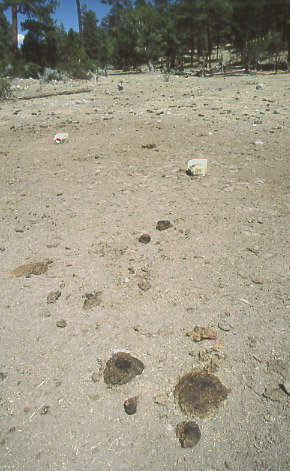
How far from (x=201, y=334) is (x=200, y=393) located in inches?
13.9

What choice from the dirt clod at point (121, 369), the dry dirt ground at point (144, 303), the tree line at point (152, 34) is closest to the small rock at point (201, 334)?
the dry dirt ground at point (144, 303)

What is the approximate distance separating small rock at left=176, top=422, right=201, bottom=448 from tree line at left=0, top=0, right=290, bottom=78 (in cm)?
1502

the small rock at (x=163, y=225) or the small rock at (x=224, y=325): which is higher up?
the small rock at (x=163, y=225)

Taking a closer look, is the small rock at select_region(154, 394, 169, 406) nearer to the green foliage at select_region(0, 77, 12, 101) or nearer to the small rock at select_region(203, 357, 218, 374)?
the small rock at select_region(203, 357, 218, 374)

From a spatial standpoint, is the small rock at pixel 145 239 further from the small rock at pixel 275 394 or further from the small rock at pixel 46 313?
the small rock at pixel 275 394

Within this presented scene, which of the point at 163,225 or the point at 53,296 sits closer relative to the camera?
the point at 53,296

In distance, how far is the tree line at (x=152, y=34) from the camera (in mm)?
16203

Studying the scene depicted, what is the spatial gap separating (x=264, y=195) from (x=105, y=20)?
48.0 meters

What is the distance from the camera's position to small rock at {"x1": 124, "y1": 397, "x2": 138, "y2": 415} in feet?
4.79

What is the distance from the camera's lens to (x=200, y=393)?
1515mm

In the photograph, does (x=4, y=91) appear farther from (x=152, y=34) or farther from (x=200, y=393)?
(x=152, y=34)

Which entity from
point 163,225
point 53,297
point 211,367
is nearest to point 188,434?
point 211,367

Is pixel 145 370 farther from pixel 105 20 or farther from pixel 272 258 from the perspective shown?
pixel 105 20

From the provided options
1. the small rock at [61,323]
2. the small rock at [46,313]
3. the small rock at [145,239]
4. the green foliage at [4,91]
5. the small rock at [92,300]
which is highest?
the green foliage at [4,91]
